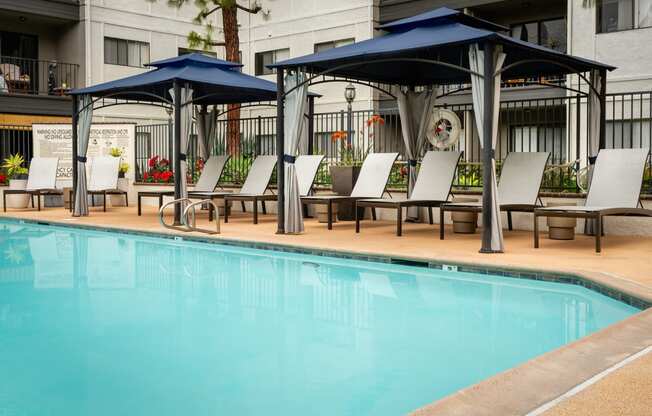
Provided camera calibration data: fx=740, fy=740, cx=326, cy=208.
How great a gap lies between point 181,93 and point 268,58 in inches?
630

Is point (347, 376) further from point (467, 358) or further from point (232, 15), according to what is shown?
point (232, 15)

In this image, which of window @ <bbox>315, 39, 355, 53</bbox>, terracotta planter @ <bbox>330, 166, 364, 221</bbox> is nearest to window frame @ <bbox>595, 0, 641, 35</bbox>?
window @ <bbox>315, 39, 355, 53</bbox>

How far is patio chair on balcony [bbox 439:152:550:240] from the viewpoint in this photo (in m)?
10.0

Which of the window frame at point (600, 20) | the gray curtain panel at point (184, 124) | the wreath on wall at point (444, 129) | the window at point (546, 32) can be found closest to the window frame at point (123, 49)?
the window at point (546, 32)

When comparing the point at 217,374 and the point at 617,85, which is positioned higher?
the point at 617,85

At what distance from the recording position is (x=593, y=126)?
35.0ft

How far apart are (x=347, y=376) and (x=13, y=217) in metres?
12.1

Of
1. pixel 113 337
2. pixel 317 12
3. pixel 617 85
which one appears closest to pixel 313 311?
pixel 113 337

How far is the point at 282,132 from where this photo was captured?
1088cm

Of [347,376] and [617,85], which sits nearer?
[347,376]

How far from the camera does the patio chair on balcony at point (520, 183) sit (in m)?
10.0

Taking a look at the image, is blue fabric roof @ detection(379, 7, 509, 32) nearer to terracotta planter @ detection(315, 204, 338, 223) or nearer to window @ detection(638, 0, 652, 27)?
terracotta planter @ detection(315, 204, 338, 223)

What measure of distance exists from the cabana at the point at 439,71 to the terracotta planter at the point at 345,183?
1.22 metres

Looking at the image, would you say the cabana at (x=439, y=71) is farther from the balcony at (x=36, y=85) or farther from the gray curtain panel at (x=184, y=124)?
the balcony at (x=36, y=85)
